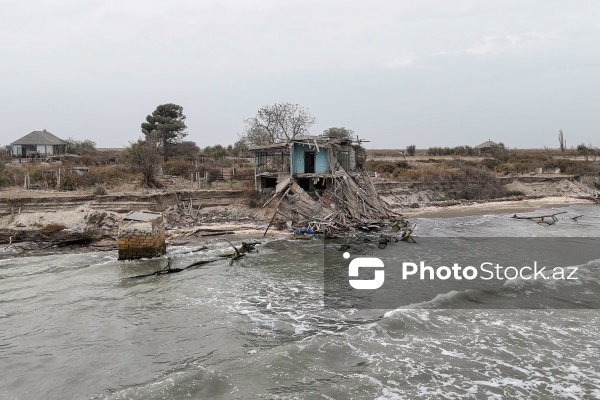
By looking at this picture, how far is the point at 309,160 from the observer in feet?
93.4

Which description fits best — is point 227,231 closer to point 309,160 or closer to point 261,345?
point 309,160

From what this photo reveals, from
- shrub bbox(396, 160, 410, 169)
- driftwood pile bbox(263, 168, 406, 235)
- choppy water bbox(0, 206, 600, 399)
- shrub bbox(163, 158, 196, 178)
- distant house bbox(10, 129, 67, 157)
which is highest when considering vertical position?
distant house bbox(10, 129, 67, 157)

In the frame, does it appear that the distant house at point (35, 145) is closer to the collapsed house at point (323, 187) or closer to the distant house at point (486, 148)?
the collapsed house at point (323, 187)

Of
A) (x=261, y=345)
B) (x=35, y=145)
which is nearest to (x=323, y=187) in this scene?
(x=261, y=345)

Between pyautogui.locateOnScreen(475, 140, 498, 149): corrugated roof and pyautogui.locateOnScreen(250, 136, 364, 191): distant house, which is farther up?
pyautogui.locateOnScreen(475, 140, 498, 149): corrugated roof

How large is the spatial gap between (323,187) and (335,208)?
4.31 m

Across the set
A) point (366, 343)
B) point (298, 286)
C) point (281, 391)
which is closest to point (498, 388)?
point (366, 343)

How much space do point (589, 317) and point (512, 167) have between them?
139ft

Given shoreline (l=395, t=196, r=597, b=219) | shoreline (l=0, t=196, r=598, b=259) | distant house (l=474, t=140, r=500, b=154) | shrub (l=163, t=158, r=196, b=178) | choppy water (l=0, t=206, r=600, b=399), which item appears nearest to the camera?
choppy water (l=0, t=206, r=600, b=399)

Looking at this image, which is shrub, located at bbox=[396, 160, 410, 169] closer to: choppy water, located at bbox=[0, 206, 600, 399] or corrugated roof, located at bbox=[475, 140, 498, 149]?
corrugated roof, located at bbox=[475, 140, 498, 149]

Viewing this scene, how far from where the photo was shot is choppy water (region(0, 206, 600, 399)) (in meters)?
7.32

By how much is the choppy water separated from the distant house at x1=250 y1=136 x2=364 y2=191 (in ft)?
43.8

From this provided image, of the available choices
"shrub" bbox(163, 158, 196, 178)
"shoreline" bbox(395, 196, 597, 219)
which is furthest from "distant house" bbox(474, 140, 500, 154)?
"shrub" bbox(163, 158, 196, 178)

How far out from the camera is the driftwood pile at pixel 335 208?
72.4ft
